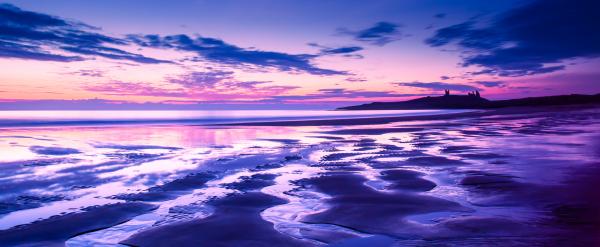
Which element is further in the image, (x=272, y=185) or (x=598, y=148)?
(x=598, y=148)

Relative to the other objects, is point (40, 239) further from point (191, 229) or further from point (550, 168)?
point (550, 168)

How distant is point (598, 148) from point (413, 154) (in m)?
5.37

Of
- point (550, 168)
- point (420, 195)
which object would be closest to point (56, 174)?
point (420, 195)

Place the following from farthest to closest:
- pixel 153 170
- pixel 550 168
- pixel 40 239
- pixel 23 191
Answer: pixel 153 170, pixel 550 168, pixel 23 191, pixel 40 239

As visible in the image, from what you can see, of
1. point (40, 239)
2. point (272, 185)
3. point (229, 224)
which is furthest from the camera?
point (272, 185)

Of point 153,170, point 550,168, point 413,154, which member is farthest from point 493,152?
point 153,170

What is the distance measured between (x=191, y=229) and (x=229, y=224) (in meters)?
0.48

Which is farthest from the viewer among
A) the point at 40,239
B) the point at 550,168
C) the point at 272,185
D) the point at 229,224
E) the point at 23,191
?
the point at 550,168

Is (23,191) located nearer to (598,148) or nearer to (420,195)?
(420,195)

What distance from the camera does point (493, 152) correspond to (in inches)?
475

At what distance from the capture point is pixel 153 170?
9469 millimetres

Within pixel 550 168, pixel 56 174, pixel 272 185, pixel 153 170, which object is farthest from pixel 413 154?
pixel 56 174

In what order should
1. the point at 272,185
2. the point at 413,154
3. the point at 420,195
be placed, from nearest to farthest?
the point at 420,195, the point at 272,185, the point at 413,154

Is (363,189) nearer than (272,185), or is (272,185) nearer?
(363,189)
